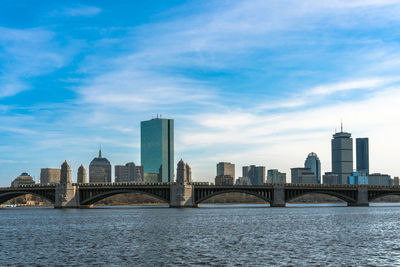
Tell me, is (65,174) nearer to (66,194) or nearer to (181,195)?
(66,194)

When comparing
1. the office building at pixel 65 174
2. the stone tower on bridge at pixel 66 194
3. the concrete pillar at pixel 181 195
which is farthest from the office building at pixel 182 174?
the office building at pixel 65 174

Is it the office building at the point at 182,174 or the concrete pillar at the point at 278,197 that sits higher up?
the office building at the point at 182,174

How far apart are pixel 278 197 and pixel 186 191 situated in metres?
31.7

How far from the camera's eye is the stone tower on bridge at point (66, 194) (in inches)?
7106

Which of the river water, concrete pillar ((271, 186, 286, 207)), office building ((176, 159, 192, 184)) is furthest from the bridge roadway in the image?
the river water

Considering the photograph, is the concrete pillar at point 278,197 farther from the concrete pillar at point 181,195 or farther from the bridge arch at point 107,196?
the bridge arch at point 107,196

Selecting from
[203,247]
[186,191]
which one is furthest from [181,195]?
[203,247]

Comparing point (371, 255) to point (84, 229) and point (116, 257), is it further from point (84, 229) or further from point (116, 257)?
point (84, 229)

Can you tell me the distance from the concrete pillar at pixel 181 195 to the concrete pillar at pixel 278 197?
27.9 m

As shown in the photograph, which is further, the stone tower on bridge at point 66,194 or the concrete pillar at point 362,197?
the concrete pillar at point 362,197

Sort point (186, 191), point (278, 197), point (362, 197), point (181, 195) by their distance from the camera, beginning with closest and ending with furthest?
point (181, 195) < point (186, 191) < point (278, 197) < point (362, 197)

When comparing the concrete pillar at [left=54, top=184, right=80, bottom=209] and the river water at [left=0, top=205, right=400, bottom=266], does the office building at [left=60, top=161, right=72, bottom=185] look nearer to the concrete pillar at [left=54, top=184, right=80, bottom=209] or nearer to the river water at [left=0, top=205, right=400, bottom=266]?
the concrete pillar at [left=54, top=184, right=80, bottom=209]

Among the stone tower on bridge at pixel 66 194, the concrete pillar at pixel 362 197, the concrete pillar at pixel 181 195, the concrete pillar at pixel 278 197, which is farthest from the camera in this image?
the concrete pillar at pixel 362 197

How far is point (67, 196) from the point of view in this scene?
180 m
